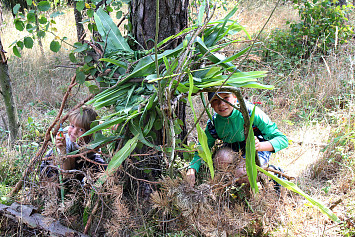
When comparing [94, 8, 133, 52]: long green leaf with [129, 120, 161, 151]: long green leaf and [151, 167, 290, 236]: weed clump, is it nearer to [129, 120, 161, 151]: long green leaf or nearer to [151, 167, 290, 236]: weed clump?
[129, 120, 161, 151]: long green leaf

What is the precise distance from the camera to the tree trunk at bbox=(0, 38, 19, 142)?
8.47 ft

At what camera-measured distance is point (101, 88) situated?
1.64m

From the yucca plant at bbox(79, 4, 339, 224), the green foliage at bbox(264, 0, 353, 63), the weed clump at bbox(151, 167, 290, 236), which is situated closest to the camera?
the yucca plant at bbox(79, 4, 339, 224)

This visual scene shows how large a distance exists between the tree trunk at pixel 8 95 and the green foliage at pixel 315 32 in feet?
12.0

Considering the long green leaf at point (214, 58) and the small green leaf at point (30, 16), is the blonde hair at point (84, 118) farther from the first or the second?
the long green leaf at point (214, 58)

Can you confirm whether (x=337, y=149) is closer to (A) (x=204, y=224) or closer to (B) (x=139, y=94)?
(A) (x=204, y=224)

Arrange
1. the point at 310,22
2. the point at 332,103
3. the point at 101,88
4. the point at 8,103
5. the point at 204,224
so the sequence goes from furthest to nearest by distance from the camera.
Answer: the point at 310,22, the point at 332,103, the point at 8,103, the point at 101,88, the point at 204,224

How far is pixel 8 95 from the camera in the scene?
2648mm

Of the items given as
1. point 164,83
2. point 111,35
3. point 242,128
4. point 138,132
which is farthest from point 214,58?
point 242,128

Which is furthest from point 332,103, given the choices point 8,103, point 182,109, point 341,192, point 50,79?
point 50,79

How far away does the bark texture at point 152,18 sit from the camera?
5.87 ft

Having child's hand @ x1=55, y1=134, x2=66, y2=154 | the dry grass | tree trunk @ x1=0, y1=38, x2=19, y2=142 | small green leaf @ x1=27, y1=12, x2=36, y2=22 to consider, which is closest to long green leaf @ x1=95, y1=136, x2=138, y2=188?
child's hand @ x1=55, y1=134, x2=66, y2=154

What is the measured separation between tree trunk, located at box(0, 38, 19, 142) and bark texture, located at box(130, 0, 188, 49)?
1439 millimetres

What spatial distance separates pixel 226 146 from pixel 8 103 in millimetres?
2040
